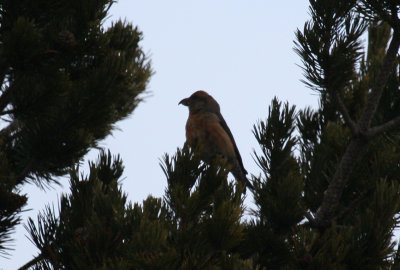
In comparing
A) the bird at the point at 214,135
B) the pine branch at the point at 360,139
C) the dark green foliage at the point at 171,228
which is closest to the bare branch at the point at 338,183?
the pine branch at the point at 360,139

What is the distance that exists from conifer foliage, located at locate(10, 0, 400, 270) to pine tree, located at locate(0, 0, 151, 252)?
0.56m

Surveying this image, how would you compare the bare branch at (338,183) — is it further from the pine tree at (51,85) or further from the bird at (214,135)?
the bird at (214,135)

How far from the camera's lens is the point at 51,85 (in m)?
3.03

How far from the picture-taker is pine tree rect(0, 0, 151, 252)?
293 cm

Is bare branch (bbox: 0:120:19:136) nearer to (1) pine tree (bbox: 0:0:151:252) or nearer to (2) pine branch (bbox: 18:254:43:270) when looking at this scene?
(1) pine tree (bbox: 0:0:151:252)

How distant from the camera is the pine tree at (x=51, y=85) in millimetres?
2930

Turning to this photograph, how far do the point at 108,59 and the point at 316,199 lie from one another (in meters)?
1.40

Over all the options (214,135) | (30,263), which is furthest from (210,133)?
(30,263)

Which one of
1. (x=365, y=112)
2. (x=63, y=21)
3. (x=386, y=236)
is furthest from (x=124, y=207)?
(x=63, y=21)

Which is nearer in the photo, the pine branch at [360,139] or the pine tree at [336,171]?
the pine tree at [336,171]

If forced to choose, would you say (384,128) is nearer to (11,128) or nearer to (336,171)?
(336,171)

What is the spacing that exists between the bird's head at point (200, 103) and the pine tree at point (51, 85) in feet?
8.10

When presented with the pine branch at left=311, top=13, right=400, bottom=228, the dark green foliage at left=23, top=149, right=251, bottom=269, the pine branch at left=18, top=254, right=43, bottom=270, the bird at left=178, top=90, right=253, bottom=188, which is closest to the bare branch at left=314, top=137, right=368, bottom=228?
the pine branch at left=311, top=13, right=400, bottom=228

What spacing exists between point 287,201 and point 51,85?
4.81ft
